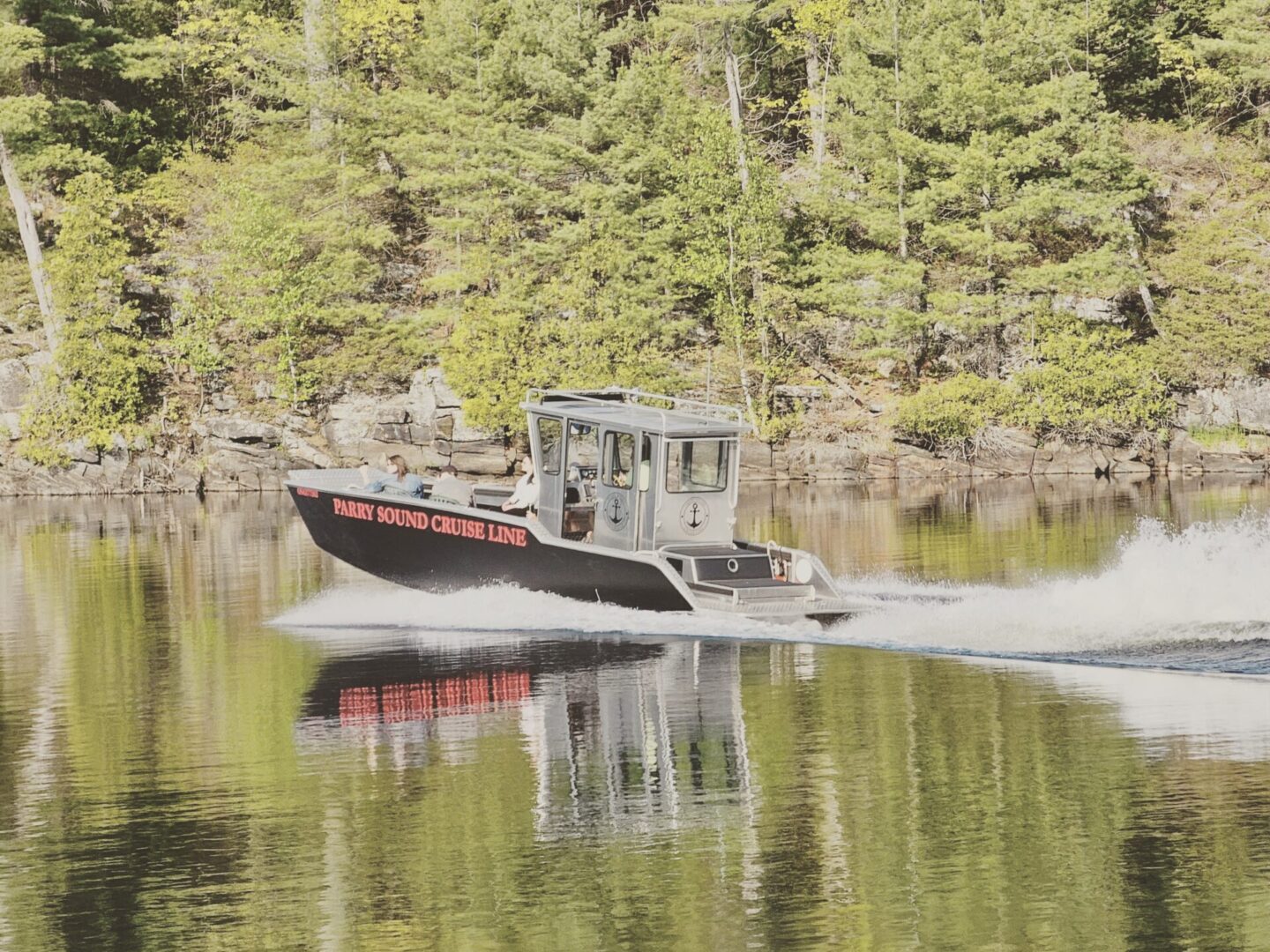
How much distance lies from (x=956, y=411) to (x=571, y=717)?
34650 millimetres

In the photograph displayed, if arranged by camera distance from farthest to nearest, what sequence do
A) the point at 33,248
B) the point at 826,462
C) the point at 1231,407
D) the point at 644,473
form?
1. the point at 33,248
2. the point at 826,462
3. the point at 1231,407
4. the point at 644,473

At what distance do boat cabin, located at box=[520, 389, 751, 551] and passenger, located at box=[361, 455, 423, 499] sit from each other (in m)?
2.41

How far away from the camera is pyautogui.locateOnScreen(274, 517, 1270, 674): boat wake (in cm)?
1667

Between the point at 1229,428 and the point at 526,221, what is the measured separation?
22.8 metres

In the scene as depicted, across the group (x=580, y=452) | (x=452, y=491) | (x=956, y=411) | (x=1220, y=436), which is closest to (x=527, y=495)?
(x=580, y=452)

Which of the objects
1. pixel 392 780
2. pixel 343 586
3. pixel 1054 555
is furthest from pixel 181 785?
pixel 1054 555

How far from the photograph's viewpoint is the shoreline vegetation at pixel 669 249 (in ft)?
159

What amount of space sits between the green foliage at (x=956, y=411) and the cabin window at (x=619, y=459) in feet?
92.2

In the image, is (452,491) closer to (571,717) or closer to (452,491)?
(452,491)

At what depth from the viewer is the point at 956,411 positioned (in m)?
47.8

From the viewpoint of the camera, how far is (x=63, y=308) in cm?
5381

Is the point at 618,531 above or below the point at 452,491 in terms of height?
below

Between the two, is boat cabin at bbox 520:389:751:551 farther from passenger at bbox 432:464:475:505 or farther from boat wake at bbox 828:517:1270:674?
boat wake at bbox 828:517:1270:674

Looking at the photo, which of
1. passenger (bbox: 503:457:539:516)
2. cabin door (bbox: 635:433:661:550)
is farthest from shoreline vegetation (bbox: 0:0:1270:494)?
cabin door (bbox: 635:433:661:550)
